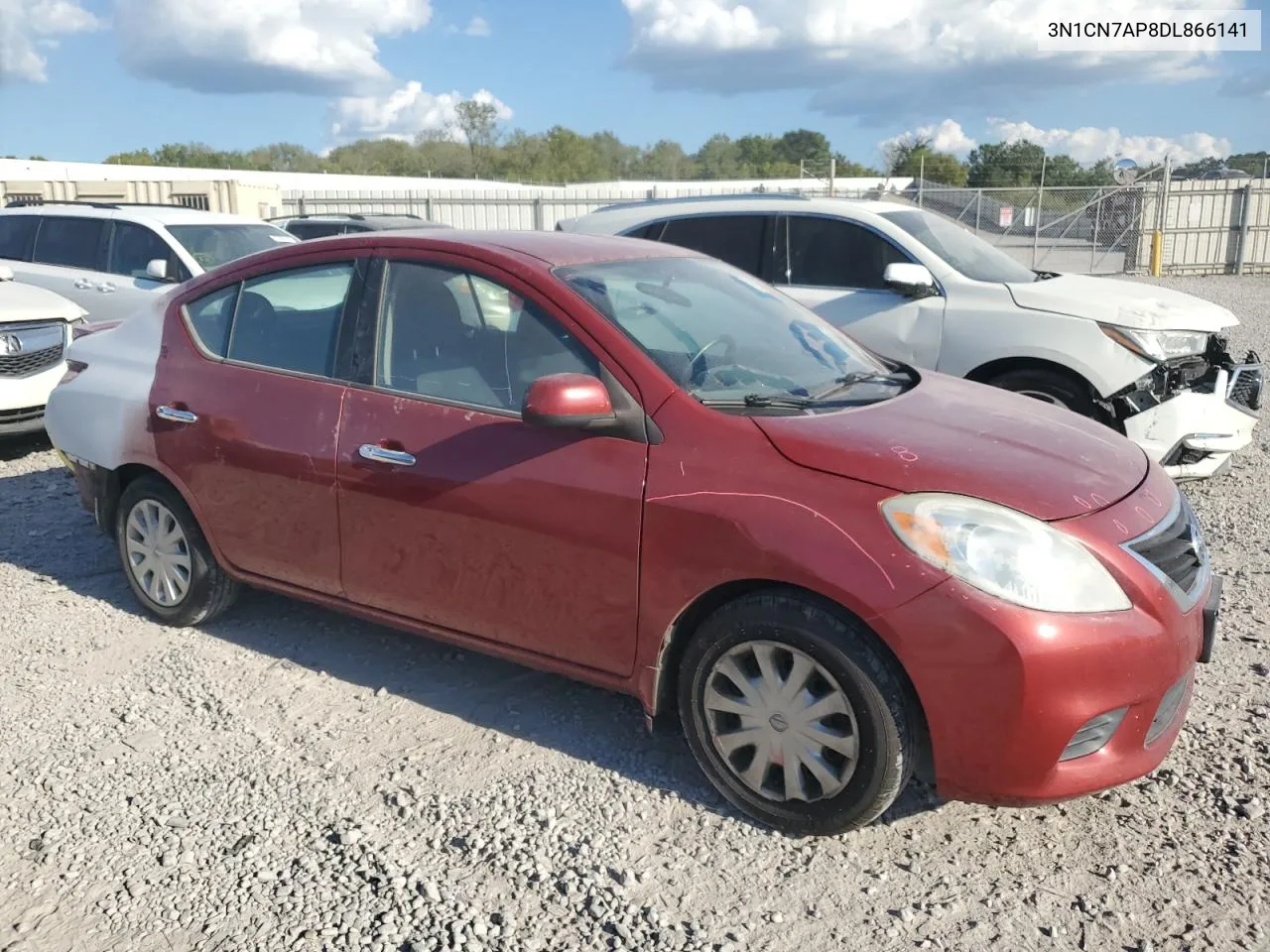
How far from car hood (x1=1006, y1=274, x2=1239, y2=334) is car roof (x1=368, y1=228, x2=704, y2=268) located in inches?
125

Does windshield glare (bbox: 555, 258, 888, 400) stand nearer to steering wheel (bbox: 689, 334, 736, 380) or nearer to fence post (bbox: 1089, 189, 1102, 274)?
steering wheel (bbox: 689, 334, 736, 380)

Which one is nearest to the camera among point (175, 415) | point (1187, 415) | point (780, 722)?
point (780, 722)

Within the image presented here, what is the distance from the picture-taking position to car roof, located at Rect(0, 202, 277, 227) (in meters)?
10.1

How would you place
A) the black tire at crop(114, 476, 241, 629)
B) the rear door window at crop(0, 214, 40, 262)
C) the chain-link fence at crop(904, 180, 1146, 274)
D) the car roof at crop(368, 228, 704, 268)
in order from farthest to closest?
the chain-link fence at crop(904, 180, 1146, 274) < the rear door window at crop(0, 214, 40, 262) < the black tire at crop(114, 476, 241, 629) < the car roof at crop(368, 228, 704, 268)

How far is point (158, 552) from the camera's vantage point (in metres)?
4.64

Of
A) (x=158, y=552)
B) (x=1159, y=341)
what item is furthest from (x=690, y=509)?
(x=1159, y=341)

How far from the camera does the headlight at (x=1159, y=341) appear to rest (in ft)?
20.2

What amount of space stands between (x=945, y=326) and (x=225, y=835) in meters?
5.11

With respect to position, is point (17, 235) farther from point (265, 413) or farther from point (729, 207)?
point (265, 413)

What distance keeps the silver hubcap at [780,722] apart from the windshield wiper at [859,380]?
0.95 metres

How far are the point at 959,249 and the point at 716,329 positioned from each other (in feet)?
13.2

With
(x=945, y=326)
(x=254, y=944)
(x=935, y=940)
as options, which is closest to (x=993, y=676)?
(x=935, y=940)

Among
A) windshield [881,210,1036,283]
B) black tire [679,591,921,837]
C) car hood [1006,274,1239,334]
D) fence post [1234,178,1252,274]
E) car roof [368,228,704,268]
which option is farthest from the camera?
fence post [1234,178,1252,274]

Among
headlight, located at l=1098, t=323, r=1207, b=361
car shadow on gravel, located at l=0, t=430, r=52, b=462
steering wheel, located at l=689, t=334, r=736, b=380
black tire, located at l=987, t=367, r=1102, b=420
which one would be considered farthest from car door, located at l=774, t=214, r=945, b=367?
car shadow on gravel, located at l=0, t=430, r=52, b=462
